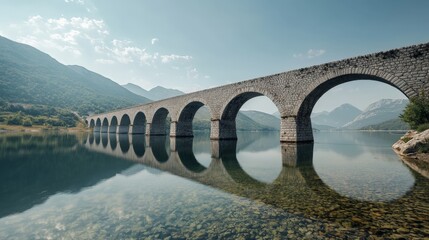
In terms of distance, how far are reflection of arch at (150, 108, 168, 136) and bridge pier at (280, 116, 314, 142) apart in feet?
93.4

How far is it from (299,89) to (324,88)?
8.07ft

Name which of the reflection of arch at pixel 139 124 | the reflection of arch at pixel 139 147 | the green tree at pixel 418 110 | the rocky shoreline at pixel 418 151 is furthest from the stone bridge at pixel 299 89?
the reflection of arch at pixel 139 124

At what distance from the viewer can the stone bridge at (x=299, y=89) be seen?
1633cm

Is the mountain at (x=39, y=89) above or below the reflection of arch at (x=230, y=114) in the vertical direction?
above

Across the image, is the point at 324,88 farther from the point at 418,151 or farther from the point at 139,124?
the point at 139,124

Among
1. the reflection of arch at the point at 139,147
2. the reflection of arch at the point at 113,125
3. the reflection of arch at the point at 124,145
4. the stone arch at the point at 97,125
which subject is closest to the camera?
the reflection of arch at the point at 139,147

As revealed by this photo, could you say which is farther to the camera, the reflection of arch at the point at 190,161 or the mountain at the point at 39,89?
the mountain at the point at 39,89

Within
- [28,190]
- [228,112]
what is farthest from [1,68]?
[28,190]

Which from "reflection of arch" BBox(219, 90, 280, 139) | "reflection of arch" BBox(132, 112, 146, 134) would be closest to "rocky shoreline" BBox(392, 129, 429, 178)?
"reflection of arch" BBox(219, 90, 280, 139)

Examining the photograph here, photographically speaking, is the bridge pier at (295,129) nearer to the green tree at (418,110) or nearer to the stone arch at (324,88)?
the stone arch at (324,88)

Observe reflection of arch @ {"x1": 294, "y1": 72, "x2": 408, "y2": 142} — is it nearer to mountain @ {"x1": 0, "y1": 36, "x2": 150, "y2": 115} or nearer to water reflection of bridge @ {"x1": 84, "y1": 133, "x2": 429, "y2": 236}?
water reflection of bridge @ {"x1": 84, "y1": 133, "x2": 429, "y2": 236}

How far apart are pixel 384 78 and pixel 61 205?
2106cm

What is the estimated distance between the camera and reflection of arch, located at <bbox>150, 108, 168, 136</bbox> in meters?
48.3

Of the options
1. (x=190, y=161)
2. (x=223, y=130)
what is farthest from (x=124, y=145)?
(x=190, y=161)
